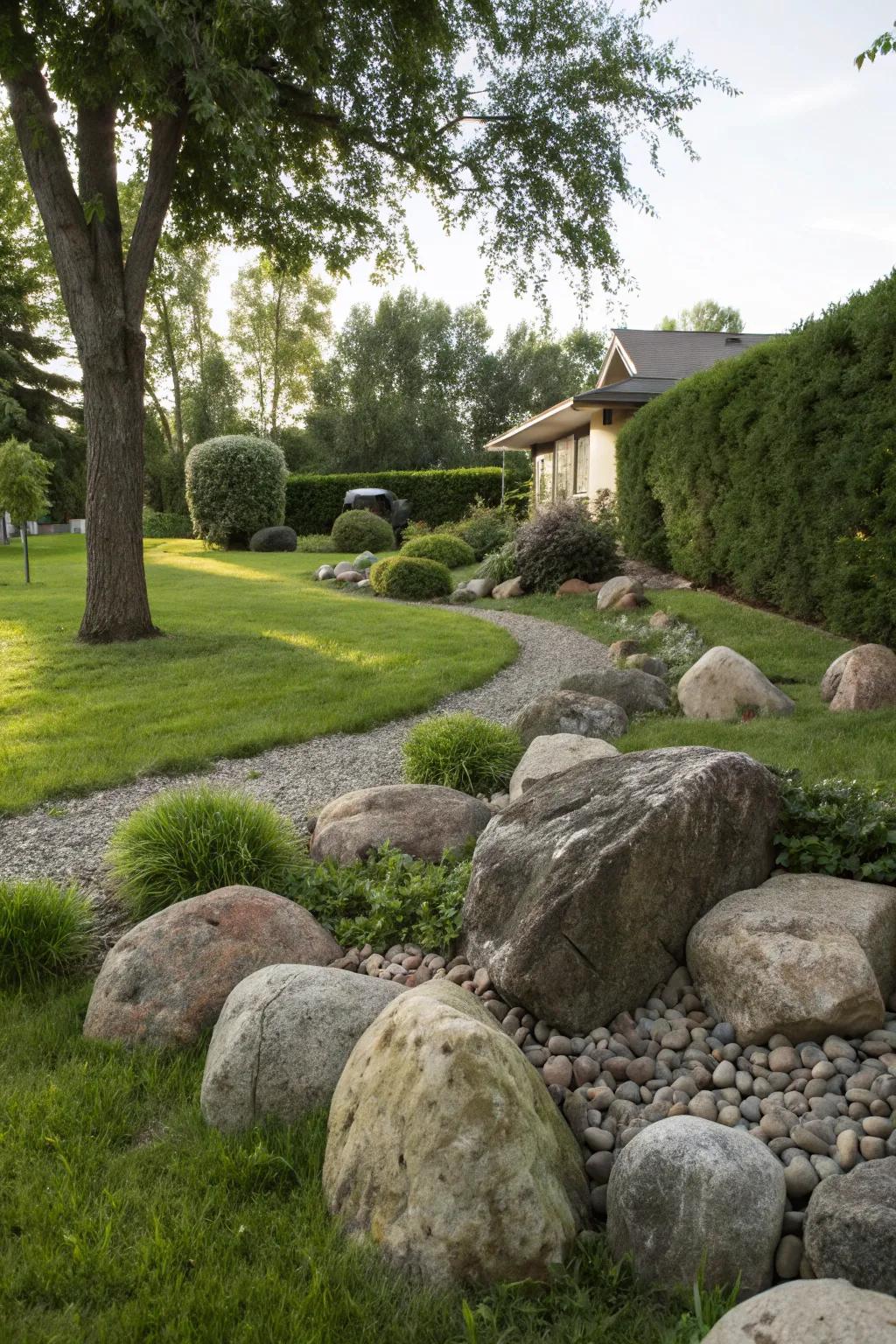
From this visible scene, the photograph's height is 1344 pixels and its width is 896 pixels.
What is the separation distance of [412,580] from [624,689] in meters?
8.73

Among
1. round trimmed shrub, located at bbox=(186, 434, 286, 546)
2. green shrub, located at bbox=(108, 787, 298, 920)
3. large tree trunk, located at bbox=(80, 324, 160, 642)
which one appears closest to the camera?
green shrub, located at bbox=(108, 787, 298, 920)

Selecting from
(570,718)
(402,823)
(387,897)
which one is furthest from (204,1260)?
(570,718)

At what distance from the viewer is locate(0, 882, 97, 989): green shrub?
354 centimetres

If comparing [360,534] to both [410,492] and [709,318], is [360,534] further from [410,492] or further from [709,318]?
[709,318]

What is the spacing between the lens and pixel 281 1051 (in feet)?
8.66

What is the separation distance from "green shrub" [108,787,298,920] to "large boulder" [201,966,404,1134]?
124cm

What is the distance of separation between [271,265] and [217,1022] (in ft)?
41.0

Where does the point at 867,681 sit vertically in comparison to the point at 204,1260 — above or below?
above

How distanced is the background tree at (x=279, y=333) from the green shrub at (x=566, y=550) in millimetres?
31459

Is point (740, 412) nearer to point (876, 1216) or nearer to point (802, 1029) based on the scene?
point (802, 1029)

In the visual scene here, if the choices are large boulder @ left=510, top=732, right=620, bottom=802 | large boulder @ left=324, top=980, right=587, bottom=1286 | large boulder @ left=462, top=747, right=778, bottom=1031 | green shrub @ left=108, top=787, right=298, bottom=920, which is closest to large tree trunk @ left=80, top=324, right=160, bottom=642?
green shrub @ left=108, top=787, right=298, bottom=920

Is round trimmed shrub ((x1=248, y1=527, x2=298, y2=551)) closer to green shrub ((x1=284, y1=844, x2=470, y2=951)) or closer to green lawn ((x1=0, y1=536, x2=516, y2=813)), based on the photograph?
green lawn ((x1=0, y1=536, x2=516, y2=813))

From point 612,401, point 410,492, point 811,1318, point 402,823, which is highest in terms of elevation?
point 612,401

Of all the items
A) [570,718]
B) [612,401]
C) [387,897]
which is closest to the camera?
[387,897]
